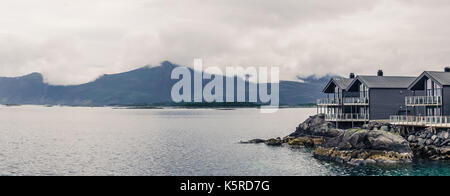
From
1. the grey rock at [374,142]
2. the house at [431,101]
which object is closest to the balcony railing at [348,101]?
the house at [431,101]

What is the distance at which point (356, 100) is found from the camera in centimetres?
7006

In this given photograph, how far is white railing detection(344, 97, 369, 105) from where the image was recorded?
67.8 meters

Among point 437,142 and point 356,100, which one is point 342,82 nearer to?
point 356,100

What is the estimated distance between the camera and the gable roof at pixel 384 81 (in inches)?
2661

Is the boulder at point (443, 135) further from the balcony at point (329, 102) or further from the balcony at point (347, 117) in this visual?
the balcony at point (329, 102)

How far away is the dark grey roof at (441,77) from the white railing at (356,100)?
1152 centimetres
